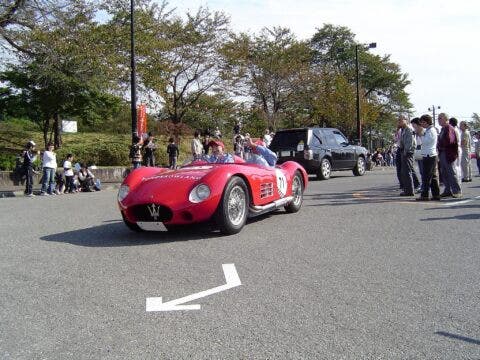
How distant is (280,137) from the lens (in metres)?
16.5

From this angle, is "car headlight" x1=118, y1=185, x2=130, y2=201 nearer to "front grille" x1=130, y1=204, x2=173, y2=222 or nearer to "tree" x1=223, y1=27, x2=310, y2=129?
"front grille" x1=130, y1=204, x2=173, y2=222

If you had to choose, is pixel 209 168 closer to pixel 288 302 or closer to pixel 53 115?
pixel 288 302

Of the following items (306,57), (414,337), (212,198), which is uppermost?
(306,57)

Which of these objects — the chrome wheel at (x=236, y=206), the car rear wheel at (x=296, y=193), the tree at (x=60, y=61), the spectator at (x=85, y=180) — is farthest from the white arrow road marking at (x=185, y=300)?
the tree at (x=60, y=61)

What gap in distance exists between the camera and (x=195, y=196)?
244 inches

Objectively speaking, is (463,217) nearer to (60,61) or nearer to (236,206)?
(236,206)

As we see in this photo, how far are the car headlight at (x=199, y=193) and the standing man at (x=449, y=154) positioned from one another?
18.8ft

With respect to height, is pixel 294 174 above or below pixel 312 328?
above

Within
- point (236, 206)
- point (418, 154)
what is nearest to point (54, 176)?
point (236, 206)

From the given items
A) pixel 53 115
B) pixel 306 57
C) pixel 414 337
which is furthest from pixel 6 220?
pixel 306 57

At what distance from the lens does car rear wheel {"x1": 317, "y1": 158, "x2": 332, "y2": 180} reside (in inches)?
641

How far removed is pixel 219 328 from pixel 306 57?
39.1 meters

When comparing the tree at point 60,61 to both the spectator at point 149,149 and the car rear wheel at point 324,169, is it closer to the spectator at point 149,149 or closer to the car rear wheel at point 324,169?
the spectator at point 149,149

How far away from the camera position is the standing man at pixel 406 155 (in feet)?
33.4
